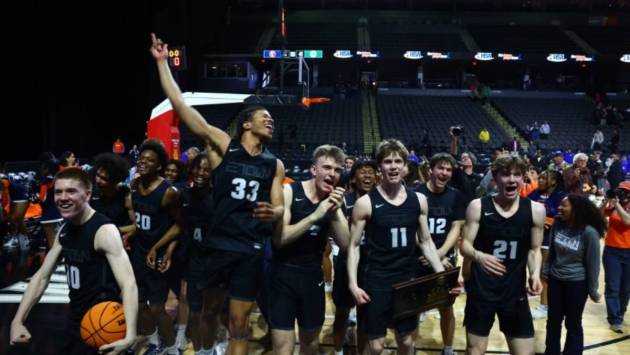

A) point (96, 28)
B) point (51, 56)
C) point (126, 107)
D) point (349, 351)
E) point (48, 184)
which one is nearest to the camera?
point (349, 351)

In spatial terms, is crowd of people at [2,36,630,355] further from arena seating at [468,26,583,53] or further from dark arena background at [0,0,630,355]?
arena seating at [468,26,583,53]

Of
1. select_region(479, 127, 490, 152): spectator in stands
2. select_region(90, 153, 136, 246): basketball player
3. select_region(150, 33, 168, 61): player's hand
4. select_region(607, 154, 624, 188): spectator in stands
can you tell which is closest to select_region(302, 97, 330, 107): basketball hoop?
select_region(479, 127, 490, 152): spectator in stands

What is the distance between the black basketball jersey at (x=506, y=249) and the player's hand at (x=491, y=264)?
0.07 m

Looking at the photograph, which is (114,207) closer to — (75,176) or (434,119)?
(75,176)

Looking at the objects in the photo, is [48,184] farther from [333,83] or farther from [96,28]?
[333,83]

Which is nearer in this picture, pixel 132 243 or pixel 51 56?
pixel 132 243

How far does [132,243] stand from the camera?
4.53 metres

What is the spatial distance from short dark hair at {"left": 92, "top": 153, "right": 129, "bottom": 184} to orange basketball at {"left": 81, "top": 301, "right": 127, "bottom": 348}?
1684 millimetres

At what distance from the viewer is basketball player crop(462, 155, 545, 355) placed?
362 cm

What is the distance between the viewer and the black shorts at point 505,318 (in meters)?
3.63

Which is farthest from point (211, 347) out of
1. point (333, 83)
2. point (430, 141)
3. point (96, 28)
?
point (333, 83)

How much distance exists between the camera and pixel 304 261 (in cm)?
360

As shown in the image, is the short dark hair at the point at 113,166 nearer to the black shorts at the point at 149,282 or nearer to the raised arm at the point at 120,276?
the black shorts at the point at 149,282

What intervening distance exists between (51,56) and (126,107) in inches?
160
